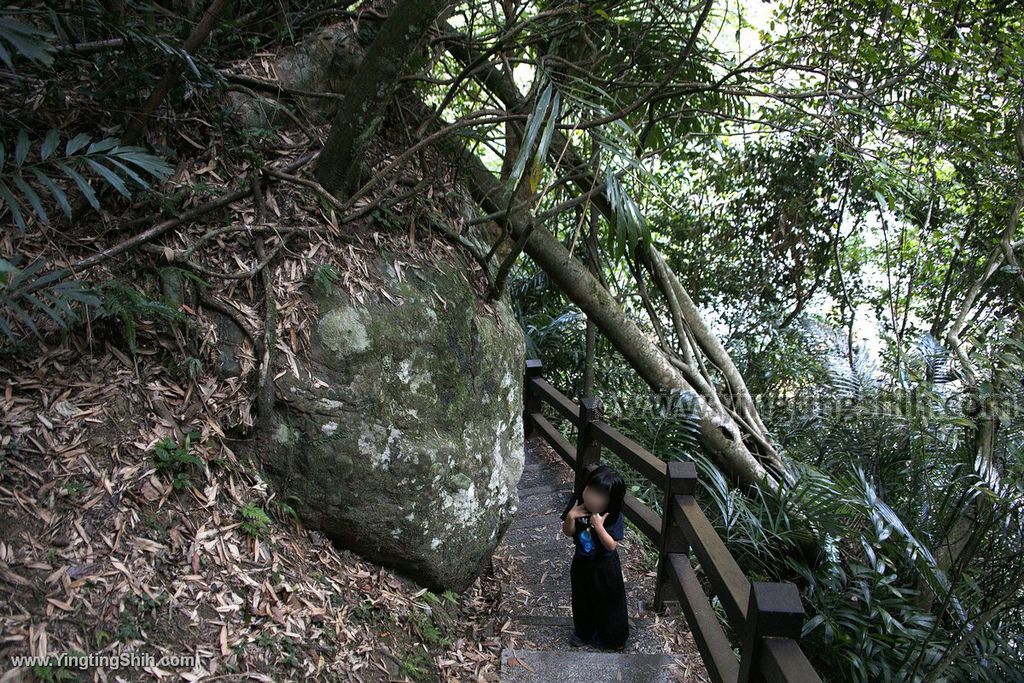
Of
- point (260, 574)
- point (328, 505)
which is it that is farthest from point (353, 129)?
point (260, 574)

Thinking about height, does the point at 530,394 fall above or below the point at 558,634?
above

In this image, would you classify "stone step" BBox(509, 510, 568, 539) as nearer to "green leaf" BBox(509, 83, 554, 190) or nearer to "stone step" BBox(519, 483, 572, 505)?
"stone step" BBox(519, 483, 572, 505)

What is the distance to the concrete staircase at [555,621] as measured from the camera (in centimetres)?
335

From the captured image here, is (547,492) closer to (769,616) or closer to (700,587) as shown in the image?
(700,587)

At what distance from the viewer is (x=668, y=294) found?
6125 millimetres

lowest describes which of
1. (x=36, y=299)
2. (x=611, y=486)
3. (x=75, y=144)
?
(x=611, y=486)

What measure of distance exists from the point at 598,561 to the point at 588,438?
1403mm

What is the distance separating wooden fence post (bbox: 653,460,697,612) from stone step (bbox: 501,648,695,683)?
17.1 inches

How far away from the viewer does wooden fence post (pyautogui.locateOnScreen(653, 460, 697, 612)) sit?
3447 millimetres

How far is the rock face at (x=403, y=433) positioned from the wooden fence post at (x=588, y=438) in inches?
36.8

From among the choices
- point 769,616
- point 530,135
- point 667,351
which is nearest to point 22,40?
point 530,135

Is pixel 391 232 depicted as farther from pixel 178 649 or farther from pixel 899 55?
pixel 899 55

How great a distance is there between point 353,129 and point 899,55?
204 inches

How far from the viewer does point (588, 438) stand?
4762 millimetres
